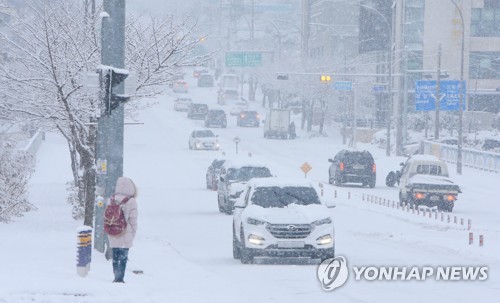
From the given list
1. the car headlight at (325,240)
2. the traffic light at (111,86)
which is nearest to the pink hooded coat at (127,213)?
the traffic light at (111,86)

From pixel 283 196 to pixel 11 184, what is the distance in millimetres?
10317

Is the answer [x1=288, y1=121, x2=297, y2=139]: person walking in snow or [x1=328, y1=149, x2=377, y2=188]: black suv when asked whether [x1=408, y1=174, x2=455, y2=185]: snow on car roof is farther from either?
[x1=288, y1=121, x2=297, y2=139]: person walking in snow

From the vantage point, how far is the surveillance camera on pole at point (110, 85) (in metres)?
17.1

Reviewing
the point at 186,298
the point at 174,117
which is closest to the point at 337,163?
the point at 186,298

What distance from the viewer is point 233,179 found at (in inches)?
1303

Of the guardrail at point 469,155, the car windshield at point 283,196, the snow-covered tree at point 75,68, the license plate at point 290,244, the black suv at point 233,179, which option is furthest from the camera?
the guardrail at point 469,155

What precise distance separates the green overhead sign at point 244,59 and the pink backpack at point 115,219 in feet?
216

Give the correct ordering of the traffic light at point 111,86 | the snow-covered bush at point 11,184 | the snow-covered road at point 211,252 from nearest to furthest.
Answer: the snow-covered road at point 211,252 < the traffic light at point 111,86 < the snow-covered bush at point 11,184

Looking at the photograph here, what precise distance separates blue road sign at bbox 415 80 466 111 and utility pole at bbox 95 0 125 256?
43.3 metres

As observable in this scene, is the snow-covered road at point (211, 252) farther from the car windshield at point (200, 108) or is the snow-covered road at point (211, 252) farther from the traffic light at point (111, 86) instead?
the car windshield at point (200, 108)

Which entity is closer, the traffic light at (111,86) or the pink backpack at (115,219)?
the pink backpack at (115,219)

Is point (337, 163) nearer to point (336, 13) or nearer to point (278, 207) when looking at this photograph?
point (278, 207)

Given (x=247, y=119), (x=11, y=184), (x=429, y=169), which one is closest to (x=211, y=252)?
(x=11, y=184)

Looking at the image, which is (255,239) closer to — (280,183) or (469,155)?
(280,183)
